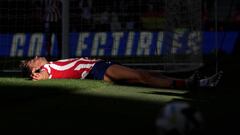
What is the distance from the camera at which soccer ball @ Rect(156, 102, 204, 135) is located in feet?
12.8

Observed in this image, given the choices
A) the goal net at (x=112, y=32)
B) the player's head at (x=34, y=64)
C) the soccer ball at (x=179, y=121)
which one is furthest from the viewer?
the goal net at (x=112, y=32)

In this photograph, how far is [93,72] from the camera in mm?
8664

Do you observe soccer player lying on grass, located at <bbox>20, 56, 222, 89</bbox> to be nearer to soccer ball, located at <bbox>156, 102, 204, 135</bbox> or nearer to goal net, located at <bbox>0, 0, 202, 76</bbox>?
goal net, located at <bbox>0, 0, 202, 76</bbox>

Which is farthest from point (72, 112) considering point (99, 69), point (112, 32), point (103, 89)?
point (112, 32)

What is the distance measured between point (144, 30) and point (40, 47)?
2726 millimetres

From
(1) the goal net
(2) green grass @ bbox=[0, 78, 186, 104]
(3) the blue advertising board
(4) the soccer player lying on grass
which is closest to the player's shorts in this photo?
(4) the soccer player lying on grass

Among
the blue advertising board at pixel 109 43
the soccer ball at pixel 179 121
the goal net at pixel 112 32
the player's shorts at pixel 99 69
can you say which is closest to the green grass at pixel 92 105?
the player's shorts at pixel 99 69

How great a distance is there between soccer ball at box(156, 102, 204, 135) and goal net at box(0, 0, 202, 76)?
6.81 meters

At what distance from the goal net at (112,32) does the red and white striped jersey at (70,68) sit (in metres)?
2.19

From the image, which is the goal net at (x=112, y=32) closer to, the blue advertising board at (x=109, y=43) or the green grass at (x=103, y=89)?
the blue advertising board at (x=109, y=43)

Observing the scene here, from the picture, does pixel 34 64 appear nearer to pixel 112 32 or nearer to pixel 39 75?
pixel 39 75

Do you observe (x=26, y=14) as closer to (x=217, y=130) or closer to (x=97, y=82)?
(x=97, y=82)

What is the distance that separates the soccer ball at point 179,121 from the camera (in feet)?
12.8

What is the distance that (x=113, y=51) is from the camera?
13.3 meters
